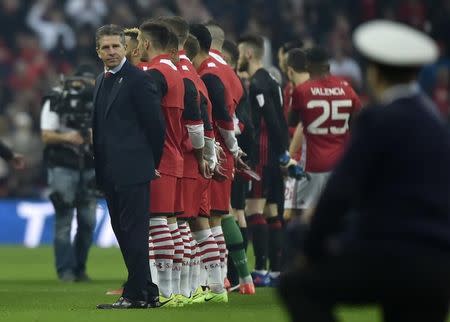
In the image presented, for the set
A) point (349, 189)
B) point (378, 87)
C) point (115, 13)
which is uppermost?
point (115, 13)

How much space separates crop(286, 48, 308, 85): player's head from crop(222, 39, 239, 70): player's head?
2.14 feet

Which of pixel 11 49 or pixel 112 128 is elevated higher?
pixel 11 49

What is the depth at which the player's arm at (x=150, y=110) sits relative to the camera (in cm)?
1191

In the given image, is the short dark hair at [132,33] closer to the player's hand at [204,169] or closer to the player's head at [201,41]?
the player's head at [201,41]

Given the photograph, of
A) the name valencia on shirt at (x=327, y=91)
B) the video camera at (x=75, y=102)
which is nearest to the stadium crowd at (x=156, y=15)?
the video camera at (x=75, y=102)

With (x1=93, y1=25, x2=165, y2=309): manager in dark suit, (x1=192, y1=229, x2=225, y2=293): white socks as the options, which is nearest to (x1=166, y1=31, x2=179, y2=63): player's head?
(x1=93, y1=25, x2=165, y2=309): manager in dark suit

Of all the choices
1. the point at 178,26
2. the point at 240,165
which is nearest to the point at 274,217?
the point at 240,165

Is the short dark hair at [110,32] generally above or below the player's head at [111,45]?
above

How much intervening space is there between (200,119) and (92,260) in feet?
29.1

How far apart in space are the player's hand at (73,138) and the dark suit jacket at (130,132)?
466 cm

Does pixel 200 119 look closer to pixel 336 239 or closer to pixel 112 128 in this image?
pixel 112 128

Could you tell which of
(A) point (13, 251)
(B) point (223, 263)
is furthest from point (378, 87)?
(A) point (13, 251)

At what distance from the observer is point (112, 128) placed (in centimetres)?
1209

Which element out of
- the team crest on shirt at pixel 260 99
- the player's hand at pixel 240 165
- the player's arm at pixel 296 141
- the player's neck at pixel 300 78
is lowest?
the player's hand at pixel 240 165
